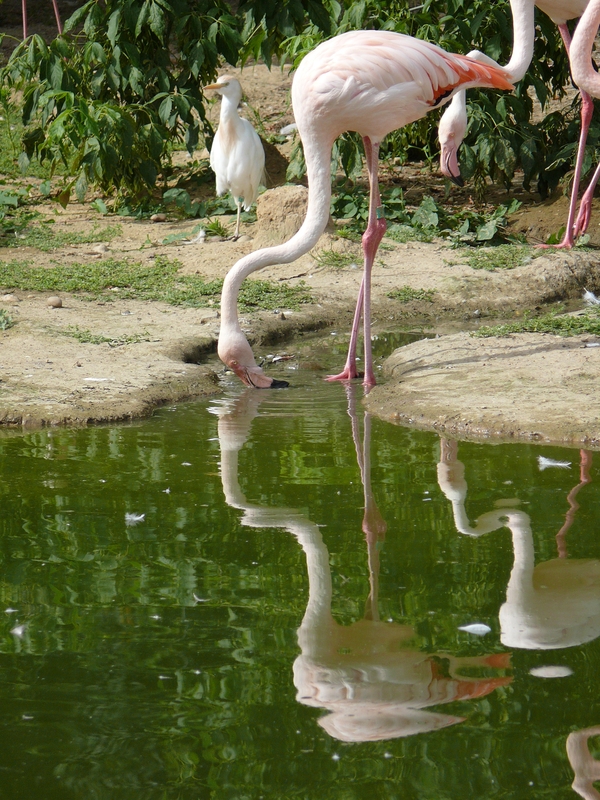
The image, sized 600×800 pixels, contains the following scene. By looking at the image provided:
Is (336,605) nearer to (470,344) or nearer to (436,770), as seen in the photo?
(436,770)

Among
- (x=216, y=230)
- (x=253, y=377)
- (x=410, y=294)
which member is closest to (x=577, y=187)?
(x=410, y=294)

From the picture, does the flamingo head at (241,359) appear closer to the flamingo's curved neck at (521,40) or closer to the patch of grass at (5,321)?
the patch of grass at (5,321)

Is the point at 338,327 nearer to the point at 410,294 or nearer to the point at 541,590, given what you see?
the point at 410,294

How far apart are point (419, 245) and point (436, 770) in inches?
230

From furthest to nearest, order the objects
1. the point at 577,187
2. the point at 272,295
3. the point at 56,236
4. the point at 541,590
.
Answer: the point at 56,236
the point at 577,187
the point at 272,295
the point at 541,590

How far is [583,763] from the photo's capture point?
179cm

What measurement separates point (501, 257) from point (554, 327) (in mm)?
1722

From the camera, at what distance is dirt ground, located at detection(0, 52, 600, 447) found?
13.4 feet

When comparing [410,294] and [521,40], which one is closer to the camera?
[521,40]

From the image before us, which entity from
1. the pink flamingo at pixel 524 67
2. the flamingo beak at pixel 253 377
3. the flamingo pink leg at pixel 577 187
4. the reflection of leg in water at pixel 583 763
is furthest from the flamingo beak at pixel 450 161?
the reflection of leg in water at pixel 583 763

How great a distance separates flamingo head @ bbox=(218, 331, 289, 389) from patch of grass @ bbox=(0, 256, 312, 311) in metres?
1.41

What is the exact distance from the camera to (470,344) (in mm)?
5031

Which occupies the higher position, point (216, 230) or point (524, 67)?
point (524, 67)

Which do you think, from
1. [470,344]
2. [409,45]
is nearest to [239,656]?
[470,344]
